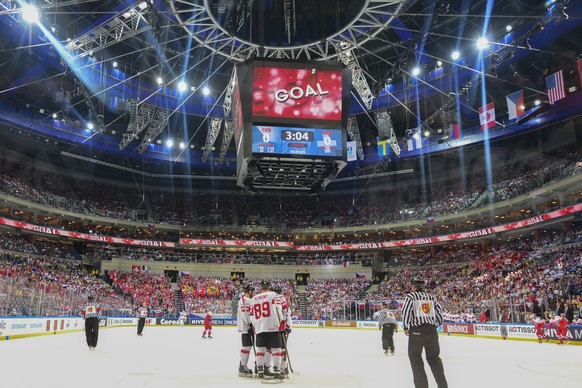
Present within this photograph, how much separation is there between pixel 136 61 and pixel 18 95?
11.2m

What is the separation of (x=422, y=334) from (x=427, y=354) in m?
0.30

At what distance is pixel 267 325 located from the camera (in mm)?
9312

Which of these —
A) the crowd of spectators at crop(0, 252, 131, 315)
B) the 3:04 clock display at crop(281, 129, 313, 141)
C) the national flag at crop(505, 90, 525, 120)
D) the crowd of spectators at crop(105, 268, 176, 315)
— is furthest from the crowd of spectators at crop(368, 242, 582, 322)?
the crowd of spectators at crop(0, 252, 131, 315)

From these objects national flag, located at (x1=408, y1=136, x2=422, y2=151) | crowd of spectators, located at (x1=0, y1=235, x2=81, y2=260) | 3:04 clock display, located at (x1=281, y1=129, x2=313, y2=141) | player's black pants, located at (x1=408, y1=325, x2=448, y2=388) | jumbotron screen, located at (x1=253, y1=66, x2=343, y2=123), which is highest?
national flag, located at (x1=408, y1=136, x2=422, y2=151)

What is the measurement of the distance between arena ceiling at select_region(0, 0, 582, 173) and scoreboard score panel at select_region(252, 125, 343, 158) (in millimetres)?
3403

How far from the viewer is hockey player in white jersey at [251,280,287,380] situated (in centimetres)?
923

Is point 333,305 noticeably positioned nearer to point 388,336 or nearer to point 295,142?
point 388,336

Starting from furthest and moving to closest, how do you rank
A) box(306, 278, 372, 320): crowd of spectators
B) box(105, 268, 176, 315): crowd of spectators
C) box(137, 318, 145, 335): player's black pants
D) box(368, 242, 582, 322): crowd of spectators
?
box(105, 268, 176, 315): crowd of spectators < box(306, 278, 372, 320): crowd of spectators < box(368, 242, 582, 322): crowd of spectators < box(137, 318, 145, 335): player's black pants

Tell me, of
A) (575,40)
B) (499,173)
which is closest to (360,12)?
(575,40)

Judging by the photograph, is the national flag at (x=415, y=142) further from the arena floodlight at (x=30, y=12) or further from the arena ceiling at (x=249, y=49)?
the arena floodlight at (x=30, y=12)

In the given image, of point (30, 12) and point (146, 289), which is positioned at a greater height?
point (30, 12)

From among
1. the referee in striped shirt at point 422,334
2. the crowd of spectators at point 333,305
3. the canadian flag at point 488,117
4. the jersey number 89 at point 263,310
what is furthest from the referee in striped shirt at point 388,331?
the crowd of spectators at point 333,305

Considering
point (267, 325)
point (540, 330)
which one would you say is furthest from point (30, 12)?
point (540, 330)

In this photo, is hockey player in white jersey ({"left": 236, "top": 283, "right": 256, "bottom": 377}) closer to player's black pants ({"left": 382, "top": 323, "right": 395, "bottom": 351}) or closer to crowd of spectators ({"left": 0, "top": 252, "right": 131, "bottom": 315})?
player's black pants ({"left": 382, "top": 323, "right": 395, "bottom": 351})
